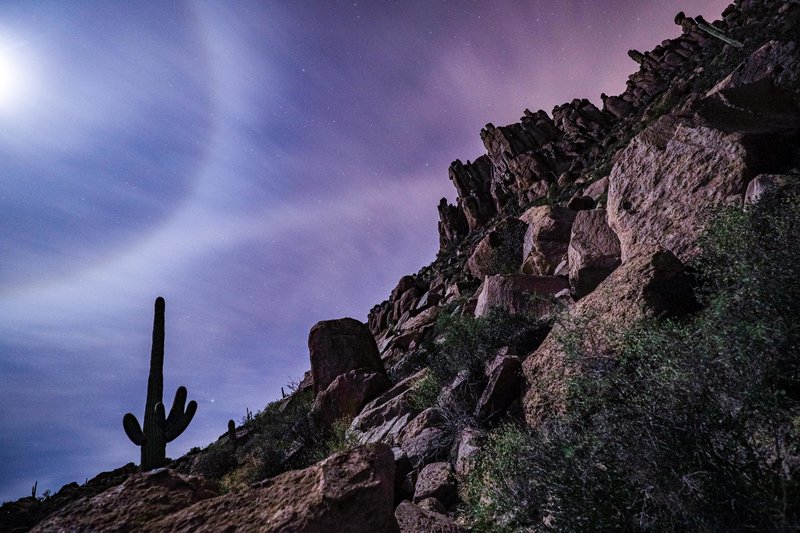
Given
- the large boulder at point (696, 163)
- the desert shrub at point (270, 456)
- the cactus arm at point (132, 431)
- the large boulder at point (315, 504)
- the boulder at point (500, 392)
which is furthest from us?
the cactus arm at point (132, 431)

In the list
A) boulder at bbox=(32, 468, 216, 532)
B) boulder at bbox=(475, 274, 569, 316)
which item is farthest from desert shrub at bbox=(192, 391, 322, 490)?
boulder at bbox=(32, 468, 216, 532)

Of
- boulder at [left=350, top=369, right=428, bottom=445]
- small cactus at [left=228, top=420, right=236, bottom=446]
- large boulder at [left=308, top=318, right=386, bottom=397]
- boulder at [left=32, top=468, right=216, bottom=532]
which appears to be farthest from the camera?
small cactus at [left=228, top=420, right=236, bottom=446]

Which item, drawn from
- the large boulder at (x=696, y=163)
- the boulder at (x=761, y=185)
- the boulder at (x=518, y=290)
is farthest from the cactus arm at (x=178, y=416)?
the boulder at (x=761, y=185)

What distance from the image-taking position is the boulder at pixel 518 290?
1070 centimetres

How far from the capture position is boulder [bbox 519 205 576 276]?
13719 millimetres

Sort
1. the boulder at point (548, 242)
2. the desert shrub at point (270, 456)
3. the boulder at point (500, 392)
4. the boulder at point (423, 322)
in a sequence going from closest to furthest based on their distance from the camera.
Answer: the boulder at point (500, 392)
the desert shrub at point (270, 456)
the boulder at point (548, 242)
the boulder at point (423, 322)

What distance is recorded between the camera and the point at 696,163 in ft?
25.7

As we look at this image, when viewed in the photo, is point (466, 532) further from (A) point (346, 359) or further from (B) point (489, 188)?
(B) point (489, 188)

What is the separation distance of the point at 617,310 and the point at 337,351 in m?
13.1

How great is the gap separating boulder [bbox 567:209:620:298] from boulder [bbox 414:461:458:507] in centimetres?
543

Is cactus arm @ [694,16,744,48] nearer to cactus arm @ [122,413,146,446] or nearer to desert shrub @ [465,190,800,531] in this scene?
desert shrub @ [465,190,800,531]

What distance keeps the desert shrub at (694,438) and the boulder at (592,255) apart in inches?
158

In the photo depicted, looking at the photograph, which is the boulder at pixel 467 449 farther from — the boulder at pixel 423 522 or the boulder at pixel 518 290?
the boulder at pixel 518 290

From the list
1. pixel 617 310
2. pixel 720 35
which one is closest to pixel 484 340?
pixel 617 310
